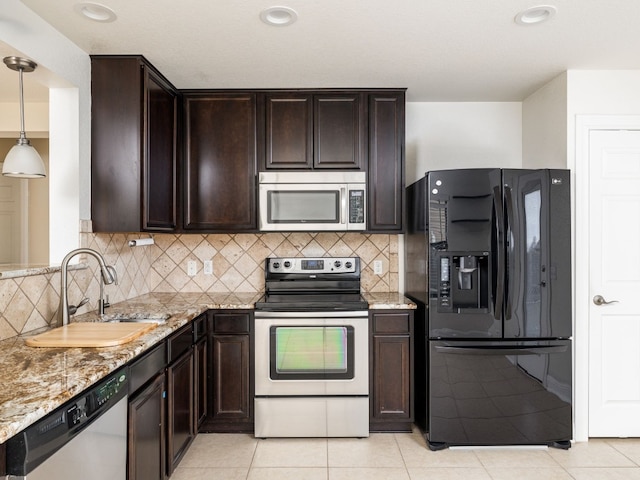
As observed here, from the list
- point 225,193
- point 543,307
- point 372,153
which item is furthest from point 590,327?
point 225,193

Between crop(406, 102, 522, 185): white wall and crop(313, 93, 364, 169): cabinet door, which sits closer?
crop(313, 93, 364, 169): cabinet door

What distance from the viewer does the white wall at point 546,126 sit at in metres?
2.74

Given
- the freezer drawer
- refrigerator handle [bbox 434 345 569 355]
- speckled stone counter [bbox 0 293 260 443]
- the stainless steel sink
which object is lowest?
the freezer drawer

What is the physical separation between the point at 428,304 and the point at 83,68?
2.47 m

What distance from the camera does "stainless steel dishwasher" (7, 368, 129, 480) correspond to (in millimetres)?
1062

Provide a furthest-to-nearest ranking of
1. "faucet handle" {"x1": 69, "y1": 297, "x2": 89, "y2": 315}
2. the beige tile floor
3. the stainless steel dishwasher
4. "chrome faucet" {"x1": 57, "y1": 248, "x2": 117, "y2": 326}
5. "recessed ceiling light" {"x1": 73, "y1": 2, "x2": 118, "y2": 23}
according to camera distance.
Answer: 1. the beige tile floor
2. "faucet handle" {"x1": 69, "y1": 297, "x2": 89, "y2": 315}
3. "chrome faucet" {"x1": 57, "y1": 248, "x2": 117, "y2": 326}
4. "recessed ceiling light" {"x1": 73, "y1": 2, "x2": 118, "y2": 23}
5. the stainless steel dishwasher

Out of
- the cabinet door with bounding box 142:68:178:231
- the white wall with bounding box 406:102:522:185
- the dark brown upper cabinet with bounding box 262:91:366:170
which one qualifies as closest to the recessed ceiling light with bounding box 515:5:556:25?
the dark brown upper cabinet with bounding box 262:91:366:170

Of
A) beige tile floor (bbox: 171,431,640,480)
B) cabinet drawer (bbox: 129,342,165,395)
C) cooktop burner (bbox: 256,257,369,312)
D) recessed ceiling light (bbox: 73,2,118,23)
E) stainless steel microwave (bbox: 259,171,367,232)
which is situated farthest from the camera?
cooktop burner (bbox: 256,257,369,312)

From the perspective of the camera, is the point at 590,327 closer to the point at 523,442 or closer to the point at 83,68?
the point at 523,442

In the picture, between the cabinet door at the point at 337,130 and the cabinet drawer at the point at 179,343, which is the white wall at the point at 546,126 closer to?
the cabinet door at the point at 337,130

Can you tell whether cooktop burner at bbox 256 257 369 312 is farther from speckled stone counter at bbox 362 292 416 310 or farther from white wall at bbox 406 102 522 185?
white wall at bbox 406 102 522 185

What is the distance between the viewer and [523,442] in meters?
2.57

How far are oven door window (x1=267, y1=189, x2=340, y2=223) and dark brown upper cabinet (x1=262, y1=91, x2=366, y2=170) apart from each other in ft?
0.63

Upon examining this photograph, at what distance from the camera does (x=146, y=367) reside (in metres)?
1.82
